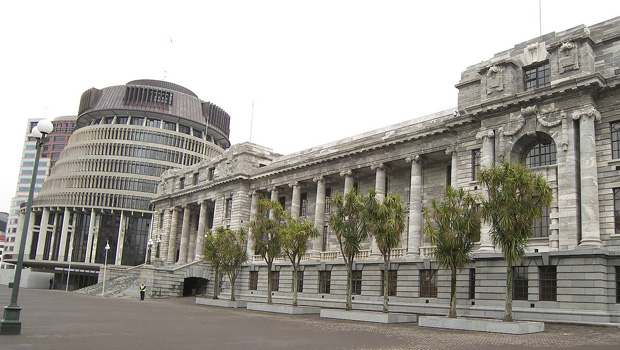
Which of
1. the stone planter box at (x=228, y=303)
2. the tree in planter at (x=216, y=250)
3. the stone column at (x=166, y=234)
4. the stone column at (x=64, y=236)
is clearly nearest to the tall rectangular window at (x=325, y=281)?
the stone planter box at (x=228, y=303)

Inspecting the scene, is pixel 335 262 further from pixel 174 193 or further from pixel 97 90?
pixel 97 90

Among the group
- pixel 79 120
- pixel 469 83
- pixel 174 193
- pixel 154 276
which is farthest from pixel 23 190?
pixel 469 83

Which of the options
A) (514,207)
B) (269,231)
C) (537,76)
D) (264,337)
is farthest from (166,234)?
(514,207)

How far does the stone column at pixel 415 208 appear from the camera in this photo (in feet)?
140

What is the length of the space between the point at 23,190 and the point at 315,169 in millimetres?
150020

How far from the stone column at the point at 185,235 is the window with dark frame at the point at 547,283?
2068 inches

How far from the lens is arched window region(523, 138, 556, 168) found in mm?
35344

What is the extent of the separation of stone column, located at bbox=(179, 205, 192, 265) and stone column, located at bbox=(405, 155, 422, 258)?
39.7 m

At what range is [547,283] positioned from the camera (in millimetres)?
32219

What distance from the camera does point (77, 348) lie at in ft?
52.0

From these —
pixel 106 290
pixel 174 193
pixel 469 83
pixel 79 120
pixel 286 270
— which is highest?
pixel 79 120

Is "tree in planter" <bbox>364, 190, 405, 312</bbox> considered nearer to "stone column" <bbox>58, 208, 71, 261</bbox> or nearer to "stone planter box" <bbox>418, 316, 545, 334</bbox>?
"stone planter box" <bbox>418, 316, 545, 334</bbox>

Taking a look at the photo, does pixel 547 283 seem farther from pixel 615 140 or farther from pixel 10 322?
pixel 10 322

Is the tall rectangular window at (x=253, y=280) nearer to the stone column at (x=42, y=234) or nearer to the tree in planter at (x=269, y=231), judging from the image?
the tree in planter at (x=269, y=231)
